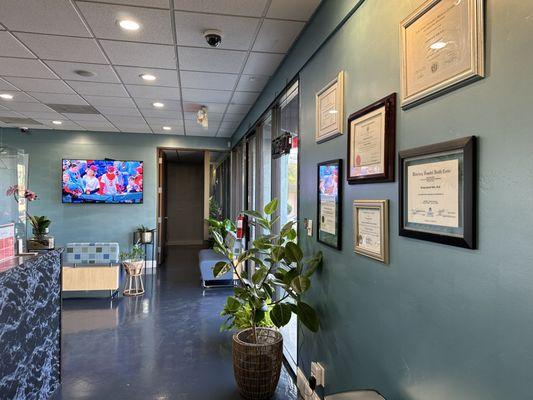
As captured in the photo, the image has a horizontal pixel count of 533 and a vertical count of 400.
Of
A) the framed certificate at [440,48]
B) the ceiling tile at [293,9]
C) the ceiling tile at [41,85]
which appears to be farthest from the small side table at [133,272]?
the framed certificate at [440,48]

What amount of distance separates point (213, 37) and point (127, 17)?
620 mm

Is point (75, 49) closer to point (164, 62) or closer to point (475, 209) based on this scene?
point (164, 62)

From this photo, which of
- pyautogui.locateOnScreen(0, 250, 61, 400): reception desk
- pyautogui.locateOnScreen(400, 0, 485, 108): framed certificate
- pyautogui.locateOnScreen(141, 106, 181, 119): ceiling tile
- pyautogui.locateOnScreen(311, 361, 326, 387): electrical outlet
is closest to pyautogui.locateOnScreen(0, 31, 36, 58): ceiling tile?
pyautogui.locateOnScreen(0, 250, 61, 400): reception desk

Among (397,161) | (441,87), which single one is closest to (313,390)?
(397,161)

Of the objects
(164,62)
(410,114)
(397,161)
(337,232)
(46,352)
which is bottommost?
(46,352)

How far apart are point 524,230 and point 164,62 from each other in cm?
317

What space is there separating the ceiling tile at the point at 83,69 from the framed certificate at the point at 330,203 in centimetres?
252

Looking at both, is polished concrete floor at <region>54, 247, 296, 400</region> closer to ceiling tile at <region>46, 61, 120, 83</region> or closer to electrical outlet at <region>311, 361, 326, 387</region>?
electrical outlet at <region>311, 361, 326, 387</region>

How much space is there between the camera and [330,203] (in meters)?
2.14

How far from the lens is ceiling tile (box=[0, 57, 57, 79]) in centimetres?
330

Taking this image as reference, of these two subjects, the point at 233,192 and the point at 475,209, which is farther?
the point at 233,192

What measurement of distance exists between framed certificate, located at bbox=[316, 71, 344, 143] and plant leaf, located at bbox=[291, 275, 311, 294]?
90 cm

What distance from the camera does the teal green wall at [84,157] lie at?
6.85 metres

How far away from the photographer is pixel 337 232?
6.63 ft
